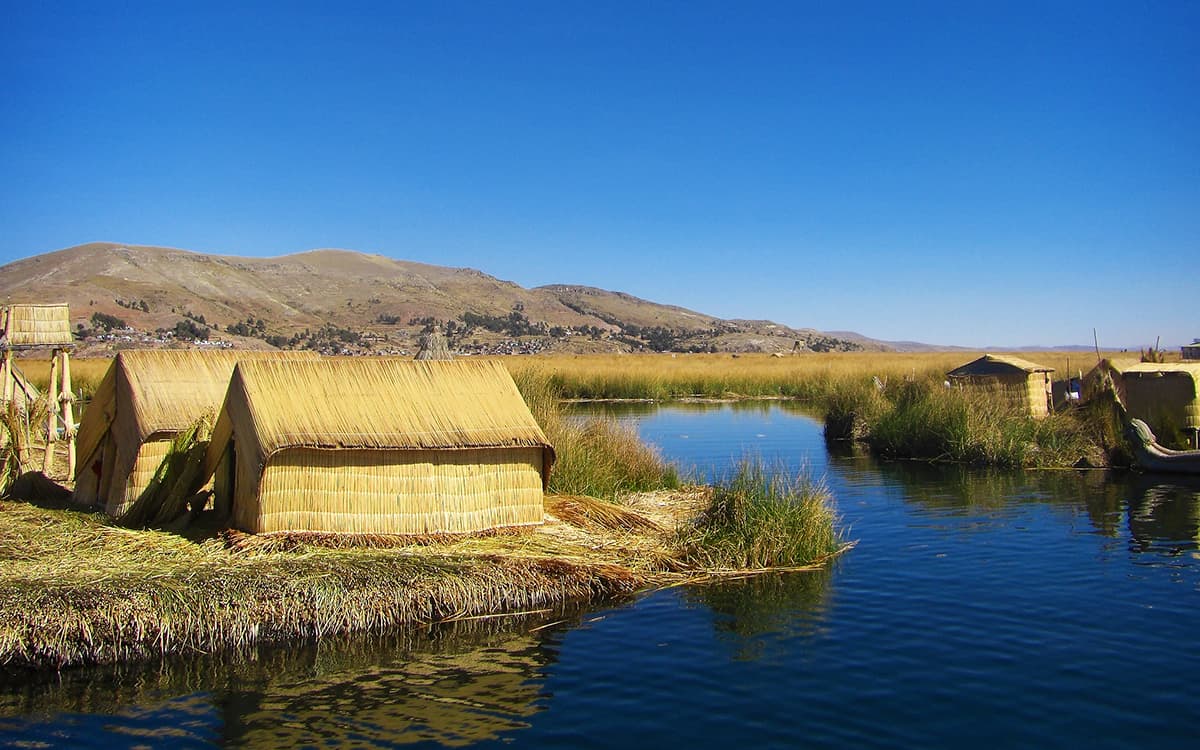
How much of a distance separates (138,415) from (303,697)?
5.31 meters

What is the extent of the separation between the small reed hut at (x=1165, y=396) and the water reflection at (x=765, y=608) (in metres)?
13.0

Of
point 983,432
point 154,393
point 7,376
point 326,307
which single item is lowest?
point 983,432

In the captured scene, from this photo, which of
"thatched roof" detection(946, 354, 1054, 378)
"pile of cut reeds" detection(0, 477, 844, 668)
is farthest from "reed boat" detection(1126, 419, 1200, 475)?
"pile of cut reeds" detection(0, 477, 844, 668)

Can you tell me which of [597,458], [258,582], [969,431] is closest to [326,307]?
[969,431]

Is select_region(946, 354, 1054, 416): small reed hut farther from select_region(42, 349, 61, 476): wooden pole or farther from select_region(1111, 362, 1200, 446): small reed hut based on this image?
select_region(42, 349, 61, 476): wooden pole

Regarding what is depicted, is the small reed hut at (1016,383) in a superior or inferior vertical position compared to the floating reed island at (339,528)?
superior

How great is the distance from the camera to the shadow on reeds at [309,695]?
23.1 ft

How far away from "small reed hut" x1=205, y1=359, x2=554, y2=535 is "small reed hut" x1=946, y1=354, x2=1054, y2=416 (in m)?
15.4

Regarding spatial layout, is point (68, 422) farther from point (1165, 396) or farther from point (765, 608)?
point (1165, 396)

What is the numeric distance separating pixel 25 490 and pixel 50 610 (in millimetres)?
5807

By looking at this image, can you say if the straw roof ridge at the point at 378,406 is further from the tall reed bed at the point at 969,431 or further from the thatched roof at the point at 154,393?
the tall reed bed at the point at 969,431

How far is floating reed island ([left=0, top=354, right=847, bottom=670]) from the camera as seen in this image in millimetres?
8398

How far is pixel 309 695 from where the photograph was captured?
25.0 ft

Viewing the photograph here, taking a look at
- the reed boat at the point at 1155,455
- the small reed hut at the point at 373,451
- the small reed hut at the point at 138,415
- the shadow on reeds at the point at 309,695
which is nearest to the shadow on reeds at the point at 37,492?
the small reed hut at the point at 138,415
